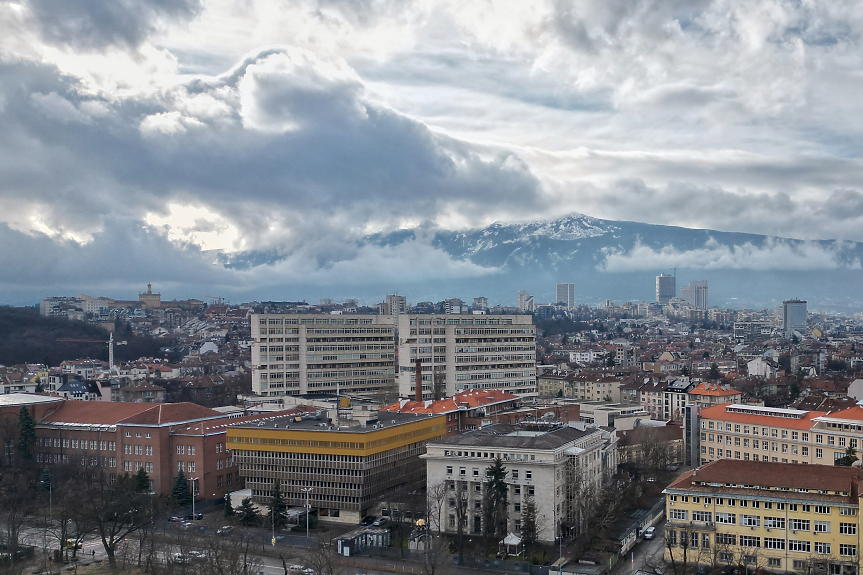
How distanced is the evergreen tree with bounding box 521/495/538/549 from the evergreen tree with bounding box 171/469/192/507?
21115 millimetres

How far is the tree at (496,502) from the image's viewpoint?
4394 cm

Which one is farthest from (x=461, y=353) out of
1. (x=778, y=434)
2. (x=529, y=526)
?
(x=529, y=526)

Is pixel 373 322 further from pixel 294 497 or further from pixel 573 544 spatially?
pixel 573 544

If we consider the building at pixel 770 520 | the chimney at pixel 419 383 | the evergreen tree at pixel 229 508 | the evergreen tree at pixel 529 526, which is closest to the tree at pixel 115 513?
the evergreen tree at pixel 229 508

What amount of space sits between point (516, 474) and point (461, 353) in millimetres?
40931

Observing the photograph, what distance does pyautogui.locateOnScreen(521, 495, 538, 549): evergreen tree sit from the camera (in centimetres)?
4366

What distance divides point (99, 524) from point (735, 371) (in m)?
100

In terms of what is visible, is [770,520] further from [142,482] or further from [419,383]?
[419,383]

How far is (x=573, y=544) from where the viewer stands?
4441 cm

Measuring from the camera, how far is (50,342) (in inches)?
5984

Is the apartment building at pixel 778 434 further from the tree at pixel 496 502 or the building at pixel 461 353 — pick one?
the building at pixel 461 353

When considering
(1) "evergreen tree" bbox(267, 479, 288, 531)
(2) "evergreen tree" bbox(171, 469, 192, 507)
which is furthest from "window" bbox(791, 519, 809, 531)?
(2) "evergreen tree" bbox(171, 469, 192, 507)

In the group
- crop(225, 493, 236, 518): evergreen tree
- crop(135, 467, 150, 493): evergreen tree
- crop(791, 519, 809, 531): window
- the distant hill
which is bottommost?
crop(225, 493, 236, 518): evergreen tree

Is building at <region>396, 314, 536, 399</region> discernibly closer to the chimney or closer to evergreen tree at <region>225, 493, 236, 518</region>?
the chimney
